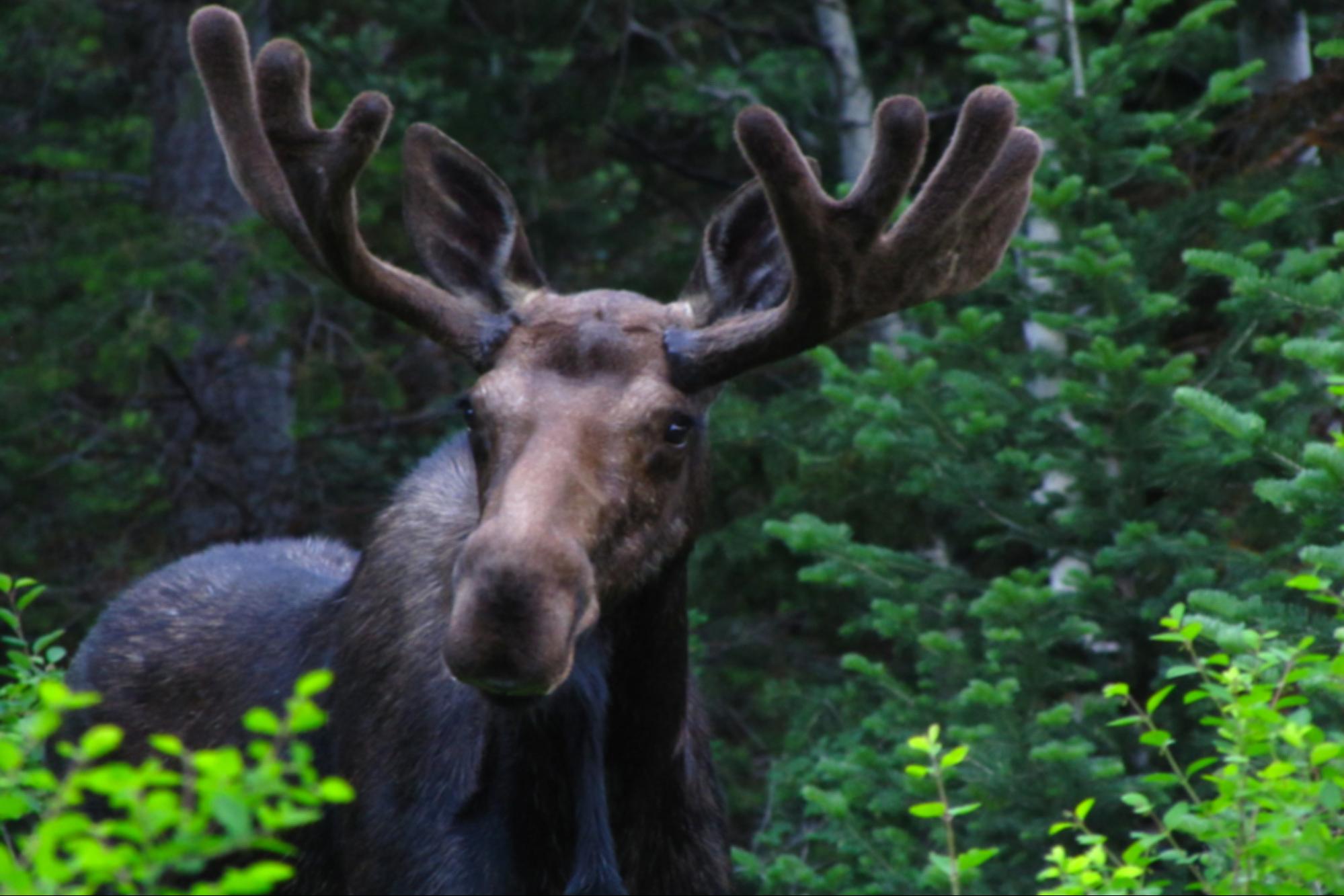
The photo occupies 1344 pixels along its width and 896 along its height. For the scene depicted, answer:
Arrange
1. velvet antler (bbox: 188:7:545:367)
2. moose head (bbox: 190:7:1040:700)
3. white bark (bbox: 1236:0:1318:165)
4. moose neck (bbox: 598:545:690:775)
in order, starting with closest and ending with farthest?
moose head (bbox: 190:7:1040:700) → moose neck (bbox: 598:545:690:775) → velvet antler (bbox: 188:7:545:367) → white bark (bbox: 1236:0:1318:165)

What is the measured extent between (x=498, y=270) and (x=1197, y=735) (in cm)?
286

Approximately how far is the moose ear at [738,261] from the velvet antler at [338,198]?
54 centimetres

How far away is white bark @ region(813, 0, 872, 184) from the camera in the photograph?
1141 centimetres

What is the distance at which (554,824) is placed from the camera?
4.76 metres

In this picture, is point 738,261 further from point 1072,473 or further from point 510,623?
point 1072,473

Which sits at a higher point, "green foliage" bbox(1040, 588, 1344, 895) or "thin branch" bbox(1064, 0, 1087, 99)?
"thin branch" bbox(1064, 0, 1087, 99)

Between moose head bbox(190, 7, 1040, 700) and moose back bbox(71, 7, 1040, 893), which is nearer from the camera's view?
moose head bbox(190, 7, 1040, 700)

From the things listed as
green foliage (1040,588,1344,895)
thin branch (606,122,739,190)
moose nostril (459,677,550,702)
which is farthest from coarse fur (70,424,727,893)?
thin branch (606,122,739,190)

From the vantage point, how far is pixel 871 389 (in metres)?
7.32

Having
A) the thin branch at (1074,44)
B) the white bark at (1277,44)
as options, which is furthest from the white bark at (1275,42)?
the thin branch at (1074,44)

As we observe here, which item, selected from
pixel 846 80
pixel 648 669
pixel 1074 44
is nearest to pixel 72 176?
pixel 846 80

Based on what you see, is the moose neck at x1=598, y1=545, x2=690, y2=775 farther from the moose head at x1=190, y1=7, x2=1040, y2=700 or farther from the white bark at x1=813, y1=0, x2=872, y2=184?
the white bark at x1=813, y1=0, x2=872, y2=184

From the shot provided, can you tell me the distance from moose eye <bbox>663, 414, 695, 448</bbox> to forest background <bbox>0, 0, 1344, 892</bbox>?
37.9 inches

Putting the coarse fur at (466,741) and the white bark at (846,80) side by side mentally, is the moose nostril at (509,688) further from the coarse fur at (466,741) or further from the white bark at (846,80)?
the white bark at (846,80)
